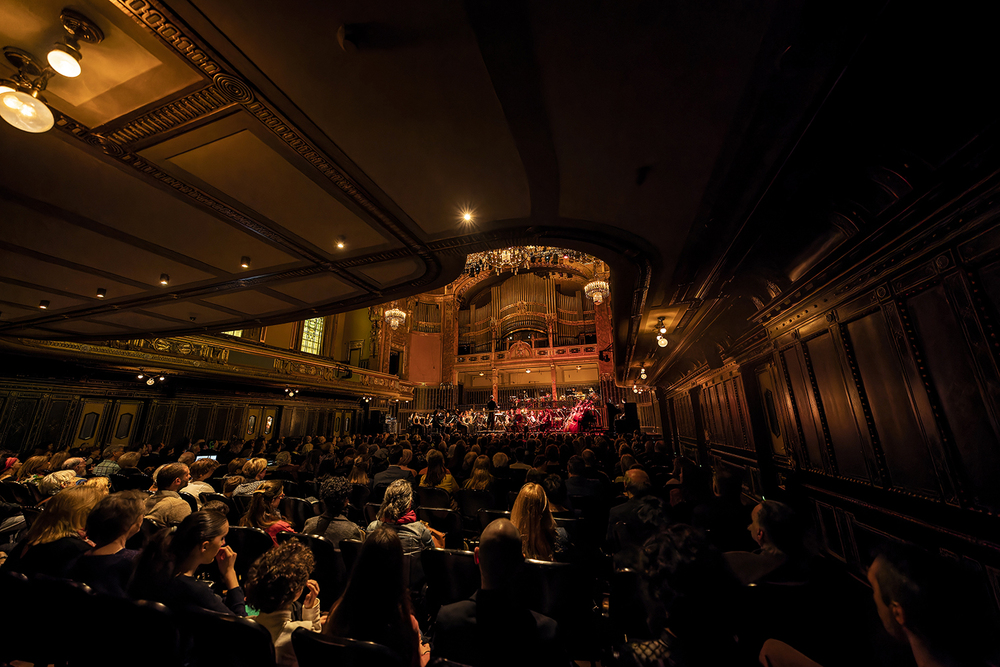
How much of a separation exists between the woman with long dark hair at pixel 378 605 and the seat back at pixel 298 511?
8.62ft

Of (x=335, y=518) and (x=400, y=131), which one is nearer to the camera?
(x=400, y=131)

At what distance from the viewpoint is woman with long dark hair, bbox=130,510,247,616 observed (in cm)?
165

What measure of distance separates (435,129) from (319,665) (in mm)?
2830

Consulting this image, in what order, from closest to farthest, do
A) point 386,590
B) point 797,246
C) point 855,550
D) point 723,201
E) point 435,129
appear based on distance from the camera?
point 386,590 → point 435,129 → point 723,201 → point 855,550 → point 797,246

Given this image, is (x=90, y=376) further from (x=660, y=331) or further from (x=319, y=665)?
(x=660, y=331)

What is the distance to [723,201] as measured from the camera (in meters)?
3.01

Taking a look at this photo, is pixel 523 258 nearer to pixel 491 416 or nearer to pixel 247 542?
pixel 491 416

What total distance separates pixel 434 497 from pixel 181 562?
2.53 m

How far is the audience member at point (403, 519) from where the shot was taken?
2.58 metres

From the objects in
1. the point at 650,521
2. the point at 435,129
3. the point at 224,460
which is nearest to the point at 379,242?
the point at 435,129

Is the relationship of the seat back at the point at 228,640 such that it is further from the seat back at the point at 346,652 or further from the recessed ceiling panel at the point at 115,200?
the recessed ceiling panel at the point at 115,200

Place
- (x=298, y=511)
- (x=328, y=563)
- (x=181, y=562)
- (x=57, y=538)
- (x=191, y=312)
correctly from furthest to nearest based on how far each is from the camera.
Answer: (x=191, y=312), (x=298, y=511), (x=328, y=563), (x=57, y=538), (x=181, y=562)

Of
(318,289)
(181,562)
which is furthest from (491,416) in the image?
(181,562)

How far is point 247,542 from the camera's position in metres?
2.49
